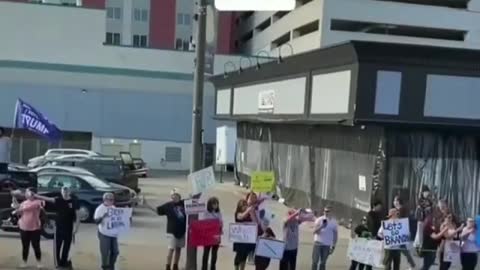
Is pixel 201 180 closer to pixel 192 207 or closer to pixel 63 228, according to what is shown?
pixel 192 207

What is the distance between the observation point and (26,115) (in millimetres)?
31344

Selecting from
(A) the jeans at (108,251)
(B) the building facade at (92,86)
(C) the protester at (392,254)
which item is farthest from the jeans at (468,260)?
(B) the building facade at (92,86)

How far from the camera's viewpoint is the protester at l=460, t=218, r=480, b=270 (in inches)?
607

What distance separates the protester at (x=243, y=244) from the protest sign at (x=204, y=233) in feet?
1.31

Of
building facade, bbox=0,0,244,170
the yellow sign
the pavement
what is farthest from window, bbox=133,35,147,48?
the yellow sign

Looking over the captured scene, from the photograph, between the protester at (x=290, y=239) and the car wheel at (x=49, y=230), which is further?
the car wheel at (x=49, y=230)

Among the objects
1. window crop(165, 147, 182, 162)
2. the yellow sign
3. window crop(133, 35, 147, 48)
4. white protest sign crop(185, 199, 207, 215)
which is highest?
window crop(133, 35, 147, 48)

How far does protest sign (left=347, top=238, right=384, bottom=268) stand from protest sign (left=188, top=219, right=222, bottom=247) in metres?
2.54

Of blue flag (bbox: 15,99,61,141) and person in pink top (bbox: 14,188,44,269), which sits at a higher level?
blue flag (bbox: 15,99,61,141)

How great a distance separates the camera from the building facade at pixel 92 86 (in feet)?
195

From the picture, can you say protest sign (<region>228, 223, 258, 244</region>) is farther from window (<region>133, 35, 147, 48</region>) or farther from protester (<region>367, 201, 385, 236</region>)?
window (<region>133, 35, 147, 48</region>)

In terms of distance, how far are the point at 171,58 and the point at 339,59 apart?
39.8 meters

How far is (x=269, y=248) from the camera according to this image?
1449 cm

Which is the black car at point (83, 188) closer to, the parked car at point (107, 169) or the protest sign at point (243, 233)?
the parked car at point (107, 169)
